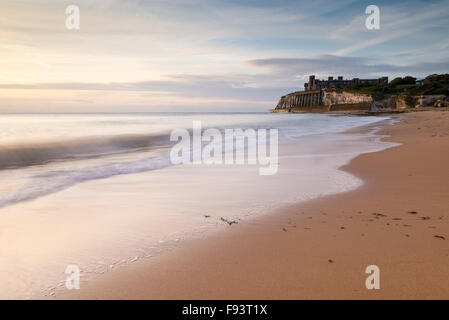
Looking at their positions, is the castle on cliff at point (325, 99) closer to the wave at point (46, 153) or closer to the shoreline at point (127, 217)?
the wave at point (46, 153)

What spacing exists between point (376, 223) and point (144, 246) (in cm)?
259

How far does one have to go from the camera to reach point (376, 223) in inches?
133

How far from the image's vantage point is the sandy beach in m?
2.12

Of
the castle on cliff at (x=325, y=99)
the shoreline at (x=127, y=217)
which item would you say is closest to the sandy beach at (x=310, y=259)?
the shoreline at (x=127, y=217)

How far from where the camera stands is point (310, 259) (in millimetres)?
2555

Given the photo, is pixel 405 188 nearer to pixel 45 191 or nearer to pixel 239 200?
pixel 239 200

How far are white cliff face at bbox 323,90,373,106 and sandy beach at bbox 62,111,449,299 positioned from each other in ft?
286

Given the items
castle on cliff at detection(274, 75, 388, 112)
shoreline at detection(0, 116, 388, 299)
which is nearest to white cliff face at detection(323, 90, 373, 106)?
castle on cliff at detection(274, 75, 388, 112)

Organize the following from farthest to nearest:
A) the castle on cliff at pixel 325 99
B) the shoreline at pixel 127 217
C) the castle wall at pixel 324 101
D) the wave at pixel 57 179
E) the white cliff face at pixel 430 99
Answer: the castle on cliff at pixel 325 99 < the castle wall at pixel 324 101 < the white cliff face at pixel 430 99 < the wave at pixel 57 179 < the shoreline at pixel 127 217

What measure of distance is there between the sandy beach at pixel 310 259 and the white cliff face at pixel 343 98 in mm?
87120

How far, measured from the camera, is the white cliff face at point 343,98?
8363 centimetres

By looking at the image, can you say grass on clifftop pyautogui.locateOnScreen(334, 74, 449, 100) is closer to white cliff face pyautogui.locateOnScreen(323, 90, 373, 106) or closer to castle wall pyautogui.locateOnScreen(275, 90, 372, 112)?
white cliff face pyautogui.locateOnScreen(323, 90, 373, 106)

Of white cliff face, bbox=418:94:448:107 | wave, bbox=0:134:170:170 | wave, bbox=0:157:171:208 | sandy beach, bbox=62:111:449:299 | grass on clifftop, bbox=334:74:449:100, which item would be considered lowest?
sandy beach, bbox=62:111:449:299
